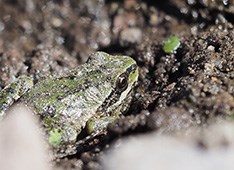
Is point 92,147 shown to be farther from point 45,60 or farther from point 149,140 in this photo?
point 45,60

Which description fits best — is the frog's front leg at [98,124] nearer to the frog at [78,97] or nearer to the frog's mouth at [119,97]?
the frog at [78,97]

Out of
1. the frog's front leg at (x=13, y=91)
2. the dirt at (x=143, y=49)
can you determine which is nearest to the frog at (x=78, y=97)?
the frog's front leg at (x=13, y=91)

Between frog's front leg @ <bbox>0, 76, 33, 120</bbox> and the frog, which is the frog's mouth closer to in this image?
the frog

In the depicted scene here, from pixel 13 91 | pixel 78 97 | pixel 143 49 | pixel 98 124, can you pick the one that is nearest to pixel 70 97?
pixel 78 97

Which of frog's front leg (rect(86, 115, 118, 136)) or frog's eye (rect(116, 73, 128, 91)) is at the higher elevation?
frog's eye (rect(116, 73, 128, 91))

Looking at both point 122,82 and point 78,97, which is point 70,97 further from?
point 122,82

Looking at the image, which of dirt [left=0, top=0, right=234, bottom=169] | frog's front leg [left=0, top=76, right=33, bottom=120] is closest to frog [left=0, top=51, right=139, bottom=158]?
frog's front leg [left=0, top=76, right=33, bottom=120]

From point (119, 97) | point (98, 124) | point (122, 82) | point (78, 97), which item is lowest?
point (98, 124)
